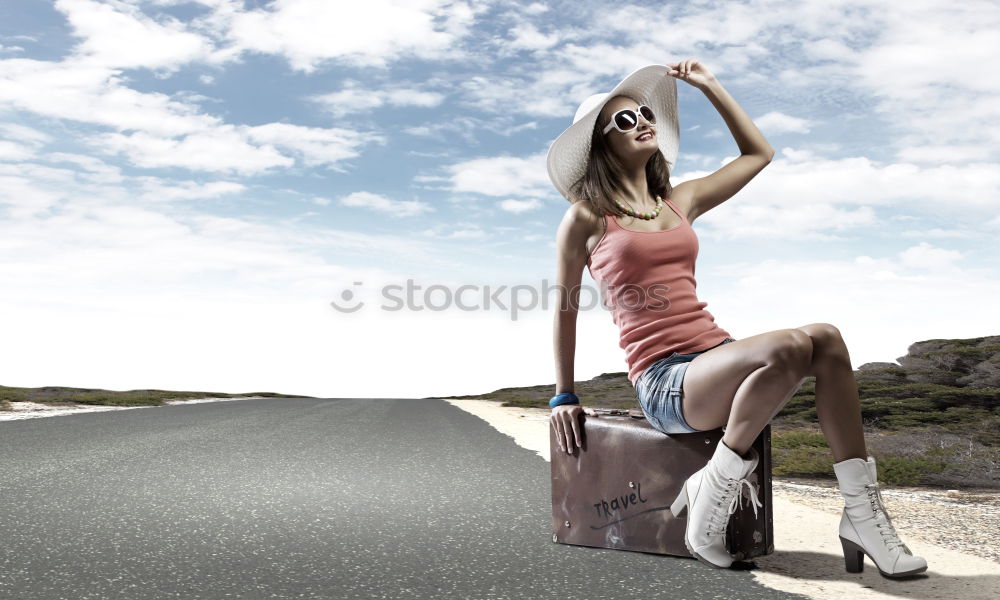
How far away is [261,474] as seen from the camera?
20.3ft

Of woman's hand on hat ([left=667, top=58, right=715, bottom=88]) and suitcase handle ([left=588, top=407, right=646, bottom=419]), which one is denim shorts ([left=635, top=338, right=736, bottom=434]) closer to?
suitcase handle ([left=588, top=407, right=646, bottom=419])

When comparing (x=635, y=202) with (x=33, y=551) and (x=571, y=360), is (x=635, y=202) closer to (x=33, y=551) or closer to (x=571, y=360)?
(x=571, y=360)

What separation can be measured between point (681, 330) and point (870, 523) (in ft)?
3.18

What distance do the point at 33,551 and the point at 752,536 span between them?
3178 millimetres

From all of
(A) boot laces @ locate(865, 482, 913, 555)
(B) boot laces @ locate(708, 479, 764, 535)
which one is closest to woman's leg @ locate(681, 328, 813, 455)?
(B) boot laces @ locate(708, 479, 764, 535)

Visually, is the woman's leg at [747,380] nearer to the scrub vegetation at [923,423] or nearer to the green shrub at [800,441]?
the scrub vegetation at [923,423]

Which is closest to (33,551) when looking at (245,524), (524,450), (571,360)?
(245,524)

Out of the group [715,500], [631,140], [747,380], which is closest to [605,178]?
A: [631,140]

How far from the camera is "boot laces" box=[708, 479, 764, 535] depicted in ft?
9.35

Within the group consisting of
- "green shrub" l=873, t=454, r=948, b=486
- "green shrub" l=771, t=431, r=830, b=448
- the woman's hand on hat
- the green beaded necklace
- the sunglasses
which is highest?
the woman's hand on hat

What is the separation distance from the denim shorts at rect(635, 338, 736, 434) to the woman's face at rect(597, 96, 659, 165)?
2.87 feet

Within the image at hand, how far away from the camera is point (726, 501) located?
2865 mm

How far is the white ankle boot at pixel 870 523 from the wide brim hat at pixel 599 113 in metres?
1.61

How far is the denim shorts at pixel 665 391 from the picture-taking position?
2.94 meters
